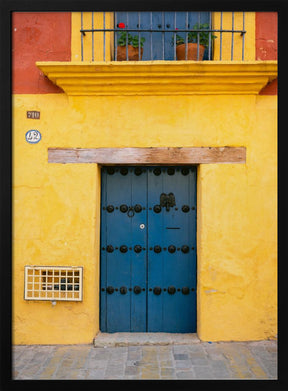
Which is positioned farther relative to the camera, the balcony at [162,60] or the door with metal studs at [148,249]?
the door with metal studs at [148,249]

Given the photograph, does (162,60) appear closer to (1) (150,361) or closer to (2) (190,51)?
(2) (190,51)

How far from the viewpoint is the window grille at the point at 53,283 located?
4.64m

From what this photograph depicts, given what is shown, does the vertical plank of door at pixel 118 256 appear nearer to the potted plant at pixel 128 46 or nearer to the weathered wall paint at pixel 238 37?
the potted plant at pixel 128 46

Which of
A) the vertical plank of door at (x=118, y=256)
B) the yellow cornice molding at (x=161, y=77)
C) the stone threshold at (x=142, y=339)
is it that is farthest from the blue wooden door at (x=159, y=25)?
the stone threshold at (x=142, y=339)

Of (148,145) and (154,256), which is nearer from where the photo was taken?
(148,145)

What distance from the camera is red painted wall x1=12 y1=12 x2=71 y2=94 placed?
15.6 ft

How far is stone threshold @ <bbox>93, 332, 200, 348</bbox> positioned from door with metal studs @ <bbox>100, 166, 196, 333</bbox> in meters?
0.10

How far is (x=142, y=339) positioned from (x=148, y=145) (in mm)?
2347

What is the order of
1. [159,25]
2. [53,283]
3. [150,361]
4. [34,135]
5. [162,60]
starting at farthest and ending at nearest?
1. [159,25]
2. [34,135]
3. [53,283]
4. [162,60]
5. [150,361]

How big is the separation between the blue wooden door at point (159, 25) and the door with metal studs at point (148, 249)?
153 centimetres

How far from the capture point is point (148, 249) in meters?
4.91

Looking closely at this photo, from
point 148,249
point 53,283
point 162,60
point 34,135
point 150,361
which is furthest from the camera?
point 148,249

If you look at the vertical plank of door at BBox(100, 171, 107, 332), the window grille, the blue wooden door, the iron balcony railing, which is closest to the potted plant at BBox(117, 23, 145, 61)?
the iron balcony railing

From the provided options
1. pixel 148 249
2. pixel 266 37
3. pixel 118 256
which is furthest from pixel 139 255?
pixel 266 37
